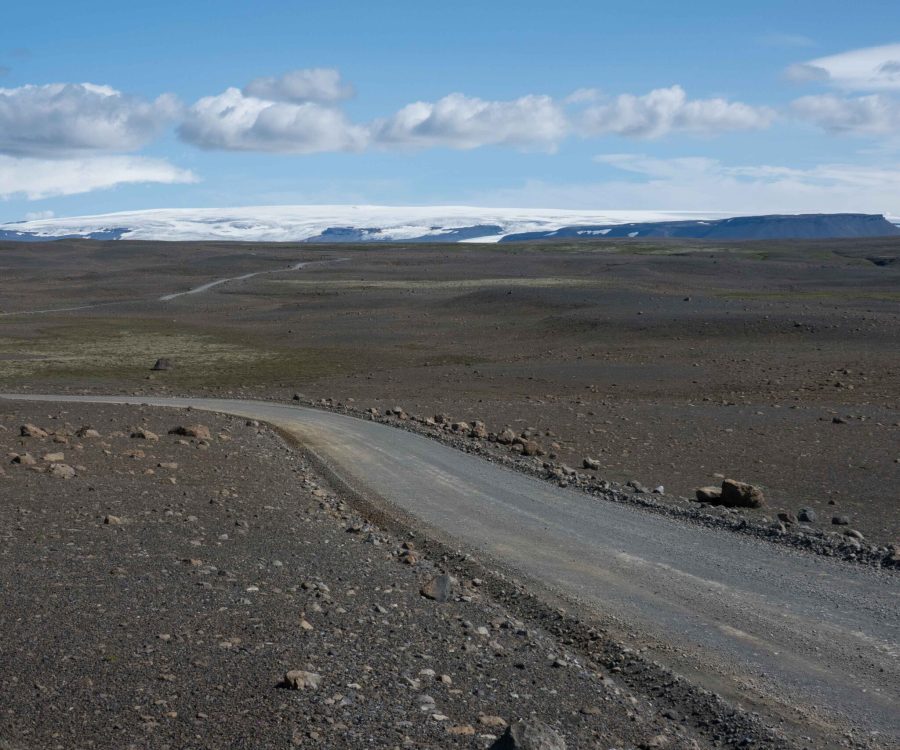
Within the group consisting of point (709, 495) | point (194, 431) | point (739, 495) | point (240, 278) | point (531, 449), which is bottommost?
point (531, 449)

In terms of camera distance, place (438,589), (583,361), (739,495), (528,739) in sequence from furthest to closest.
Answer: (583,361) → (739,495) → (438,589) → (528,739)

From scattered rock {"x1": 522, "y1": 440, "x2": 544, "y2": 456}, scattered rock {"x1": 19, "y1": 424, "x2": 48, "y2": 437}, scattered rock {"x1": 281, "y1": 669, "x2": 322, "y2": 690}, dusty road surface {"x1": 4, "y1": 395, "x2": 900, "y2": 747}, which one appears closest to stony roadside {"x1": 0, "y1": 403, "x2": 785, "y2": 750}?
scattered rock {"x1": 281, "y1": 669, "x2": 322, "y2": 690}

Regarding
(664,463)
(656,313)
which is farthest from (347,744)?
(656,313)

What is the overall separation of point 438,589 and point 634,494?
848 cm

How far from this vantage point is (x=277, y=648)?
940cm

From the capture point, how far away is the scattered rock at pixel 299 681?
848 centimetres

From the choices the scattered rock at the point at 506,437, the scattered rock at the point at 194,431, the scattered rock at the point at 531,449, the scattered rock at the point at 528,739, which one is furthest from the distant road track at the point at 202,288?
the scattered rock at the point at 528,739

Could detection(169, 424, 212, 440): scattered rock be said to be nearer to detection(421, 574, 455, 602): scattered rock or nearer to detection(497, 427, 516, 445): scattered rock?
detection(497, 427, 516, 445): scattered rock

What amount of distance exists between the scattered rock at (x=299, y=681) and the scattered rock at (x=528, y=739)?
2.17 meters

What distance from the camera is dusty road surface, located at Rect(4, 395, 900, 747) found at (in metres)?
9.51

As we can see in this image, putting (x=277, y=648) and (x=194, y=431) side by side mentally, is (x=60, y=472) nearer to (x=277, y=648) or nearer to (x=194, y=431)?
(x=194, y=431)

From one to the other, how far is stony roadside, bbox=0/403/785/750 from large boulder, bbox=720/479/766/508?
20.0ft

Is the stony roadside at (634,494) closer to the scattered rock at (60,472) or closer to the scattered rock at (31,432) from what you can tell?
the scattered rock at (60,472)

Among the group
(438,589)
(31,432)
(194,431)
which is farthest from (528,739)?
(194,431)
